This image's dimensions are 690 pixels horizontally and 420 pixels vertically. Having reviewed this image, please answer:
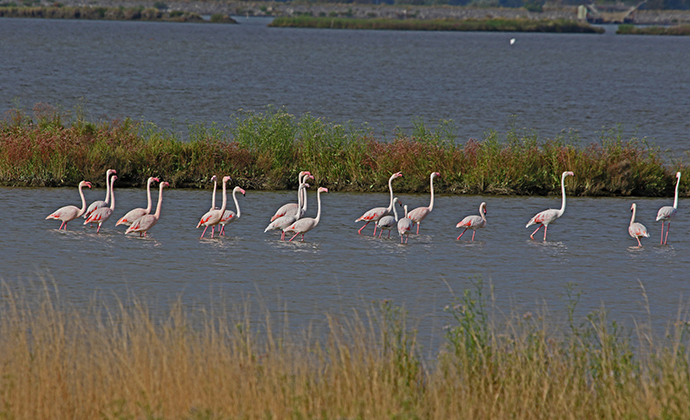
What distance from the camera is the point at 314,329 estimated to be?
10.1 m

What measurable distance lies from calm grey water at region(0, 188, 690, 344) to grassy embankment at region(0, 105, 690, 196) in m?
1.06

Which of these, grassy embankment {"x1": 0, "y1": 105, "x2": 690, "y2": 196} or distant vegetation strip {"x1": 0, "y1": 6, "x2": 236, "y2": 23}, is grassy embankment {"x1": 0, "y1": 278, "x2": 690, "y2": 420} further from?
distant vegetation strip {"x1": 0, "y1": 6, "x2": 236, "y2": 23}

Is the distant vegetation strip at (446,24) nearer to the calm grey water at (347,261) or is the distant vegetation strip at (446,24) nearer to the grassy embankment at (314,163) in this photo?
the grassy embankment at (314,163)

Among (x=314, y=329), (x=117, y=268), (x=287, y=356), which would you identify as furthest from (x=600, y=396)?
(x=117, y=268)

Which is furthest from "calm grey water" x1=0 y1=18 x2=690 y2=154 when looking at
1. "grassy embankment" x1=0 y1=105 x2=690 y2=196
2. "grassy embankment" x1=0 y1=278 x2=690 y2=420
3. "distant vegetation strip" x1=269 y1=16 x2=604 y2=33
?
"distant vegetation strip" x1=269 y1=16 x2=604 y2=33

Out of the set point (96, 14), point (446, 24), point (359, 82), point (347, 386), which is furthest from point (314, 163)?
point (96, 14)

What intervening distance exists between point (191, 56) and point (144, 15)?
324 ft

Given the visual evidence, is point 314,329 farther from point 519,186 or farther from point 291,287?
point 519,186

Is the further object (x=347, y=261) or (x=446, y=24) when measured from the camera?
(x=446, y=24)

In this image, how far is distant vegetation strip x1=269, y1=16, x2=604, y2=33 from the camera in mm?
166750

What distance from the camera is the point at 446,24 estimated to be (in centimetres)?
17400

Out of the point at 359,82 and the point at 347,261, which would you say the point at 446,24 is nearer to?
the point at 359,82

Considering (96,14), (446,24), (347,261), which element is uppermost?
(96,14)

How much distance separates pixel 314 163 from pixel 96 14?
562 ft
